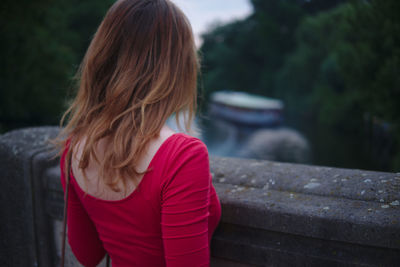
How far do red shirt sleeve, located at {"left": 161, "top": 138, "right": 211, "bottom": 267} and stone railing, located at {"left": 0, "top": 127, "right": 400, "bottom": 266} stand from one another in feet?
1.48

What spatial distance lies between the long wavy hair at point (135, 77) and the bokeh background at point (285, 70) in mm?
511

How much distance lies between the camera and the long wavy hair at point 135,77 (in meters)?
1.14

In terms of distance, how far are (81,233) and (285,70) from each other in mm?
49925

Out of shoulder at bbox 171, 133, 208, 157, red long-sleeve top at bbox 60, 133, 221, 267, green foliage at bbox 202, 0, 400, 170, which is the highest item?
shoulder at bbox 171, 133, 208, 157

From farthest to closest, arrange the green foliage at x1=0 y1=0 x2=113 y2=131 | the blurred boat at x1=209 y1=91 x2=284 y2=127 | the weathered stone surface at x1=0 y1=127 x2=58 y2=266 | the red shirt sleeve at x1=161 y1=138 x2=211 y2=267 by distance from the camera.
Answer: the blurred boat at x1=209 y1=91 x2=284 y2=127 → the green foliage at x1=0 y1=0 x2=113 y2=131 → the weathered stone surface at x1=0 y1=127 x2=58 y2=266 → the red shirt sleeve at x1=161 y1=138 x2=211 y2=267

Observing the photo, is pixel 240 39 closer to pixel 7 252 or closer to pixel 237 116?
pixel 237 116

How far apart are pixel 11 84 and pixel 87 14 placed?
16.2 metres

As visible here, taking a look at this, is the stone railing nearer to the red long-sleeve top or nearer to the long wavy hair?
the red long-sleeve top

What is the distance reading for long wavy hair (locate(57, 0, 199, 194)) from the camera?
1137 millimetres

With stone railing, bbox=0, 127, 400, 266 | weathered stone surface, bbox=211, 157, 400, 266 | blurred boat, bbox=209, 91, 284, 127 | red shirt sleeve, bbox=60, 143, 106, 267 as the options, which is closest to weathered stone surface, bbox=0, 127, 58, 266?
stone railing, bbox=0, 127, 400, 266

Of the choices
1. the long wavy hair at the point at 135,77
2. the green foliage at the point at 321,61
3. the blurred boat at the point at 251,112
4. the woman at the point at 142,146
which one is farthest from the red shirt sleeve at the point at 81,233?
the blurred boat at the point at 251,112

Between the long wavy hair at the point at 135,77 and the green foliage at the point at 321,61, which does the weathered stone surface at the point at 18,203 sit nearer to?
the long wavy hair at the point at 135,77

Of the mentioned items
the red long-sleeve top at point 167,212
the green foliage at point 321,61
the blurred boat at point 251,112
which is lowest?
the blurred boat at point 251,112

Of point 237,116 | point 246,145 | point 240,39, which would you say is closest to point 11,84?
point 246,145
